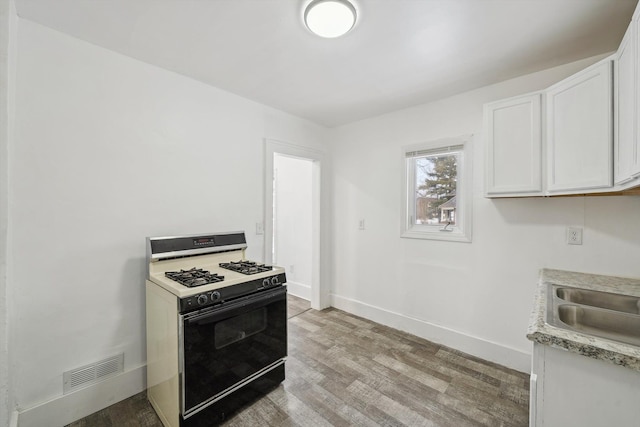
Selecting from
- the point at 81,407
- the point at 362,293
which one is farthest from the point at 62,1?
the point at 362,293

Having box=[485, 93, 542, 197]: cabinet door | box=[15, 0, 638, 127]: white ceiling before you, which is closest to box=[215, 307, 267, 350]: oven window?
box=[15, 0, 638, 127]: white ceiling

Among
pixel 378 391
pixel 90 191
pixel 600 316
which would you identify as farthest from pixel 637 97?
→ pixel 90 191

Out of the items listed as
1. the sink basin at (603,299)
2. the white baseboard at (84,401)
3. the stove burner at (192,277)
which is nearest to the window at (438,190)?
the sink basin at (603,299)

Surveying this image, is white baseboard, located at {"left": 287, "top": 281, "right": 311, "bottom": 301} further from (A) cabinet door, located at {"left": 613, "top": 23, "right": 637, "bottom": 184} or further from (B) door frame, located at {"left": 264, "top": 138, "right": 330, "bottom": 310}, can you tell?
(A) cabinet door, located at {"left": 613, "top": 23, "right": 637, "bottom": 184}

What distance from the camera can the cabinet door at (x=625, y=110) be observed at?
4.12 ft

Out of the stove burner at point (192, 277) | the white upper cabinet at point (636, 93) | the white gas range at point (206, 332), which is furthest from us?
the stove burner at point (192, 277)

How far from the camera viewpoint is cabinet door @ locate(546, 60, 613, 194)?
1538mm

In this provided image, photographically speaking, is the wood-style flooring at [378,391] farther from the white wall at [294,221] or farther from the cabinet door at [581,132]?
the cabinet door at [581,132]

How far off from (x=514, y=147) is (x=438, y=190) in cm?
86

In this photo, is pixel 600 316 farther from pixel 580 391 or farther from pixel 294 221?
pixel 294 221

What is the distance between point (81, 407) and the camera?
5.74 feet

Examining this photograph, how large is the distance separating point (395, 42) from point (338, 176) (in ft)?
6.59

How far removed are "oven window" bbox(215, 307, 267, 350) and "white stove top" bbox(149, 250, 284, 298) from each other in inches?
9.8

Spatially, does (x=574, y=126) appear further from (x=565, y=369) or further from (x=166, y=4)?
(x=166, y=4)
